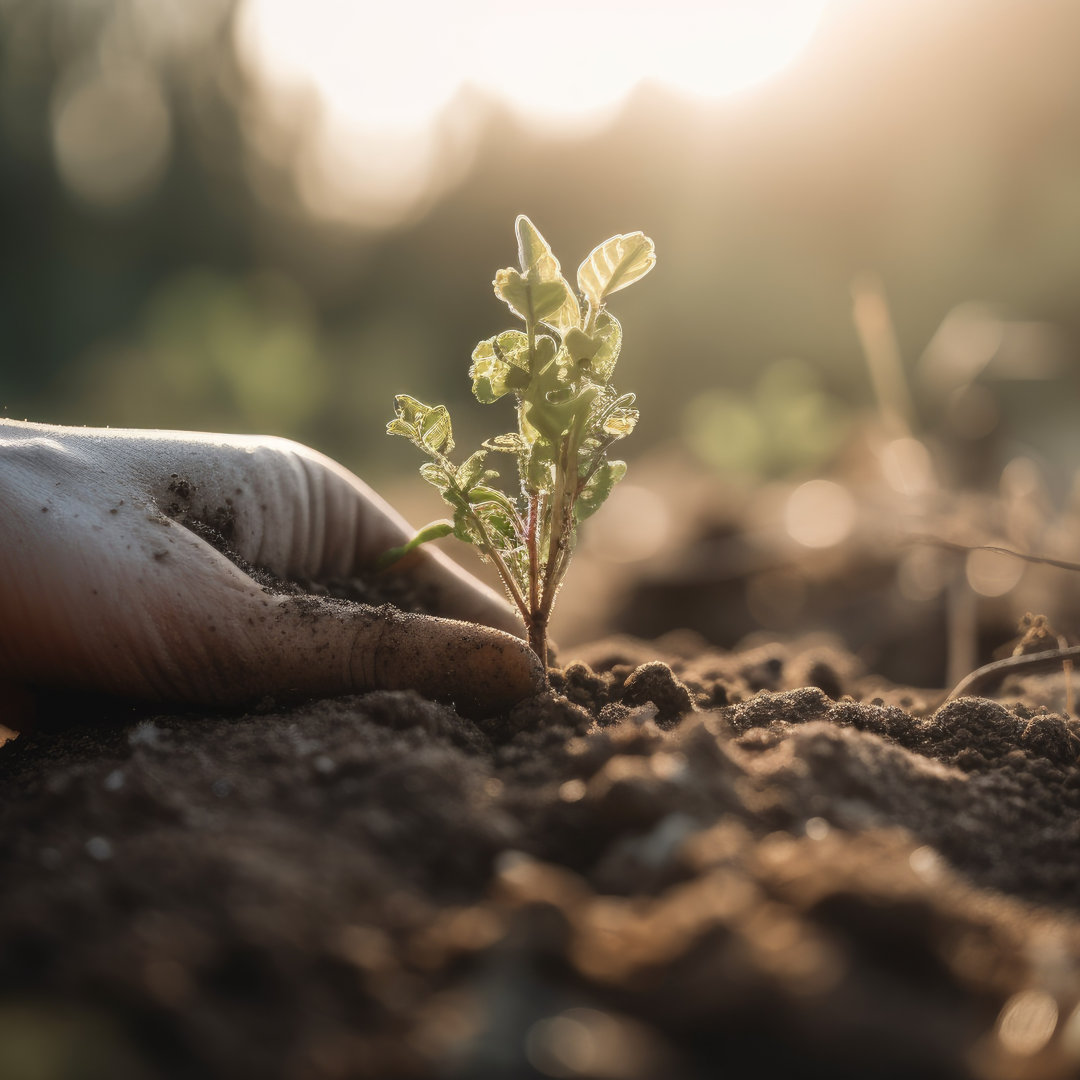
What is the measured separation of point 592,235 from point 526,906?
56.3 feet

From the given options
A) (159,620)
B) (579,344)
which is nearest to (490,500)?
(579,344)

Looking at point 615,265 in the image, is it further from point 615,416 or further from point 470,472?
point 470,472

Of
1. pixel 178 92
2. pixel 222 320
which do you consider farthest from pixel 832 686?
pixel 178 92

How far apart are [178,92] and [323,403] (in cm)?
1120

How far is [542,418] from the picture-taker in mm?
1704

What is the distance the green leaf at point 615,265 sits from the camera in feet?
5.67

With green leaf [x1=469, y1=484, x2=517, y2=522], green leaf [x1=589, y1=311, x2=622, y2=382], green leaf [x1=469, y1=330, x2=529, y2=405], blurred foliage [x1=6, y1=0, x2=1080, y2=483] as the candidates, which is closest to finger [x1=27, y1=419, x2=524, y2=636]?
green leaf [x1=469, y1=484, x2=517, y2=522]

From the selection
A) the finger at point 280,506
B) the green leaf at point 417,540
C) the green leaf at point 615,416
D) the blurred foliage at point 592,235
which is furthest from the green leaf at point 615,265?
the blurred foliage at point 592,235

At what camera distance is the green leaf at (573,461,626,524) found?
1.93m

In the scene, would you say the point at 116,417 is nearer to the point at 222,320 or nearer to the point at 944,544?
the point at 222,320

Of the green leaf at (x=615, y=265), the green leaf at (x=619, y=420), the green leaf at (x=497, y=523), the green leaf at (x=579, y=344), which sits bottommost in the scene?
the green leaf at (x=497, y=523)

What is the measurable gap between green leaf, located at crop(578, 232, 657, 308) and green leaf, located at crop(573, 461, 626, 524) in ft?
1.27

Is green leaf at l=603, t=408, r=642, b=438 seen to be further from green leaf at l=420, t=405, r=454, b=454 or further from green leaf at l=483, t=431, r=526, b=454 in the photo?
green leaf at l=420, t=405, r=454, b=454

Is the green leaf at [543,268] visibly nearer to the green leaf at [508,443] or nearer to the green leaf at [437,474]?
the green leaf at [508,443]
